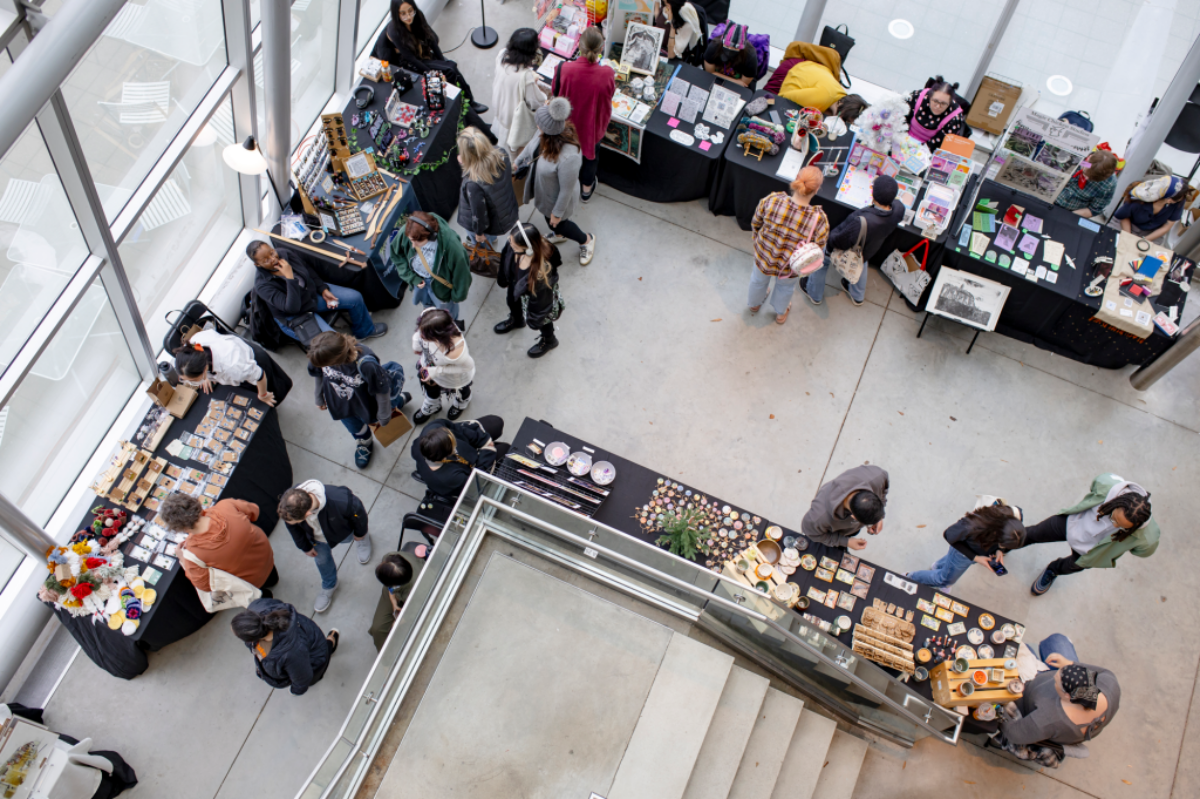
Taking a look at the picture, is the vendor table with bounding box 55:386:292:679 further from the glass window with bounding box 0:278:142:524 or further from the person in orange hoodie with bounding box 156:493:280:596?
the glass window with bounding box 0:278:142:524

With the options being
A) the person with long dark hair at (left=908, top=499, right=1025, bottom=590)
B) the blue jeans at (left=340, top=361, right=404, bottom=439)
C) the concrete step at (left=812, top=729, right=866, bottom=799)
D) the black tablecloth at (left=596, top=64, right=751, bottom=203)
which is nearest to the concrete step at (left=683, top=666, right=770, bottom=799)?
the concrete step at (left=812, top=729, right=866, bottom=799)

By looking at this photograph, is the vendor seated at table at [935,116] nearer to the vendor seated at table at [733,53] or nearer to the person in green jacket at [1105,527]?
the vendor seated at table at [733,53]

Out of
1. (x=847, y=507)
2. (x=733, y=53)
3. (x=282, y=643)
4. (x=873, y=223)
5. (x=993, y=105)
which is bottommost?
(x=282, y=643)

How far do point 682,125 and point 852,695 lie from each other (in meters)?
5.56

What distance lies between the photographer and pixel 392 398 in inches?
266

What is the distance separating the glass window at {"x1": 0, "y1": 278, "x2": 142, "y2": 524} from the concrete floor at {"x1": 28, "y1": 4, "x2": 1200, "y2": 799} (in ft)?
4.53

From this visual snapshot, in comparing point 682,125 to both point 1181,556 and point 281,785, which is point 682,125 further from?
point 281,785

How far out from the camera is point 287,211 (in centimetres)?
721

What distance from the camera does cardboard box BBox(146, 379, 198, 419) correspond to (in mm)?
6094

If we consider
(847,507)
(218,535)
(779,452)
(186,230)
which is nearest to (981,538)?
(847,507)

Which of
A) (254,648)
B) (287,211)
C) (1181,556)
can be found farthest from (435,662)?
(1181,556)

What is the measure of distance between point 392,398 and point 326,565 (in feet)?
4.77

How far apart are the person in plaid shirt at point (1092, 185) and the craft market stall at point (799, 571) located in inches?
180

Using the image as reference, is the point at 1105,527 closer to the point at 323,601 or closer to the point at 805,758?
the point at 805,758
